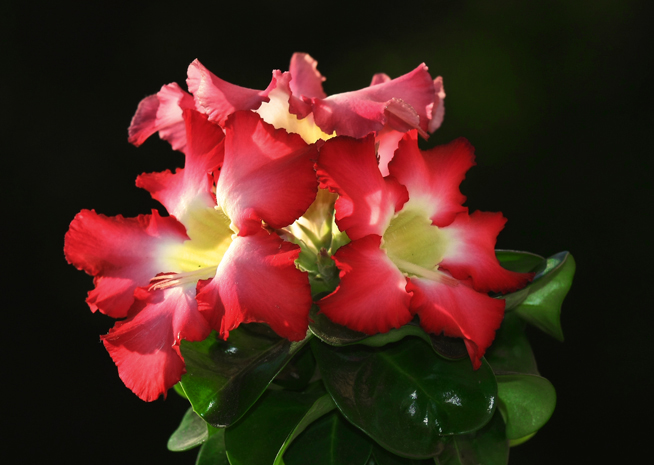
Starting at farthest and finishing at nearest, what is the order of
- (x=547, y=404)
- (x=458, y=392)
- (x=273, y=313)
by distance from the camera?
(x=547, y=404), (x=458, y=392), (x=273, y=313)

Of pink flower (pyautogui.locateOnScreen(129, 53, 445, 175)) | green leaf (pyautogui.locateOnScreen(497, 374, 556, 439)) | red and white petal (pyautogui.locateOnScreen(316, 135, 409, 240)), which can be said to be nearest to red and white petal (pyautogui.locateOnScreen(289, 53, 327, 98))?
pink flower (pyautogui.locateOnScreen(129, 53, 445, 175))

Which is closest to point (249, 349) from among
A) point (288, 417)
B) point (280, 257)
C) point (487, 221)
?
point (288, 417)

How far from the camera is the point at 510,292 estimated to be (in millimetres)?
634

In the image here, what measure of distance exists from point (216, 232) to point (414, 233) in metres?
0.22

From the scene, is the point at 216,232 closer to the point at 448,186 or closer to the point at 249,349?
the point at 249,349

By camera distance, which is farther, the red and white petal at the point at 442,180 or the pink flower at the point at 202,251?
the red and white petal at the point at 442,180

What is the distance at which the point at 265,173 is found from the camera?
1.75 feet

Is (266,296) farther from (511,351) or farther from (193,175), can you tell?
(511,351)

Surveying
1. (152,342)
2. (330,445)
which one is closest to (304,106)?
(152,342)

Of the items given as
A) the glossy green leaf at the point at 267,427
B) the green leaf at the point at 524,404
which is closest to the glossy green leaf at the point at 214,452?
the glossy green leaf at the point at 267,427

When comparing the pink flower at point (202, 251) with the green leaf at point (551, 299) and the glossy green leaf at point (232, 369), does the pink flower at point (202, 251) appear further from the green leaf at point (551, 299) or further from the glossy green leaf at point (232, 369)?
the green leaf at point (551, 299)

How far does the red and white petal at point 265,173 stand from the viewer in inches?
20.6

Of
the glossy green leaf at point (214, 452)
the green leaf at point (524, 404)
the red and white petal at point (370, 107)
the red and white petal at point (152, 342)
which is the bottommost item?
the glossy green leaf at point (214, 452)

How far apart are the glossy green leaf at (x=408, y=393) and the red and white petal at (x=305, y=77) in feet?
1.04
